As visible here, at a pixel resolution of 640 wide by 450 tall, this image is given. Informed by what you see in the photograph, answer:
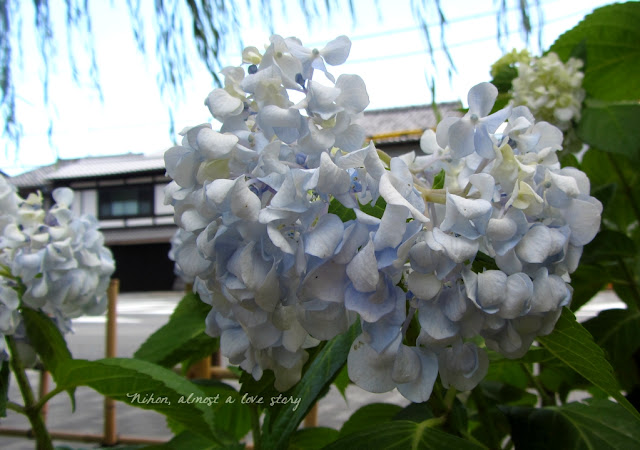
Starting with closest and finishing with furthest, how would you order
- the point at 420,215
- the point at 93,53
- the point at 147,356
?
the point at 420,215 < the point at 147,356 < the point at 93,53

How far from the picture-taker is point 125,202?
10023 mm

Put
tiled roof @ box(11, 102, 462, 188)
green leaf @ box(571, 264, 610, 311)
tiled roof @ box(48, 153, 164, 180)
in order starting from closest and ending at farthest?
green leaf @ box(571, 264, 610, 311)
tiled roof @ box(11, 102, 462, 188)
tiled roof @ box(48, 153, 164, 180)

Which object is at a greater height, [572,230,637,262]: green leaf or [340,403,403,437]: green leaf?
[572,230,637,262]: green leaf

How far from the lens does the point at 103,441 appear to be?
0.92 m

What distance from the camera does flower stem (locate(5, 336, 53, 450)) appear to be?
445 mm

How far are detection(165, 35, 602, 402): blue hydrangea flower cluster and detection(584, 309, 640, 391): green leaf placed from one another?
0.28m

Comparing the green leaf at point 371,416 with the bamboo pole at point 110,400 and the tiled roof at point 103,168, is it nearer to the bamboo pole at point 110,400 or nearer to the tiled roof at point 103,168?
the bamboo pole at point 110,400

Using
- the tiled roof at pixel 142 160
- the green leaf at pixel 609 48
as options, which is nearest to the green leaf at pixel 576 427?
the green leaf at pixel 609 48

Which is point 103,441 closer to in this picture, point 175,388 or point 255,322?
point 175,388

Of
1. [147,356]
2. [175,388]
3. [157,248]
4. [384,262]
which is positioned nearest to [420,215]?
[384,262]

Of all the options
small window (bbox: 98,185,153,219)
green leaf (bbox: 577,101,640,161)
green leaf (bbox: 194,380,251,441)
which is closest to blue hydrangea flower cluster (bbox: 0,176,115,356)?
green leaf (bbox: 194,380,251,441)

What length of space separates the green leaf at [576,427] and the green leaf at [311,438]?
177 millimetres

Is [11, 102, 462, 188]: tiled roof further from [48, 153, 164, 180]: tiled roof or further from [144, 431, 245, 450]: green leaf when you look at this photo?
[144, 431, 245, 450]: green leaf

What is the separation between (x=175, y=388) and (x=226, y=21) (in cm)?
39
